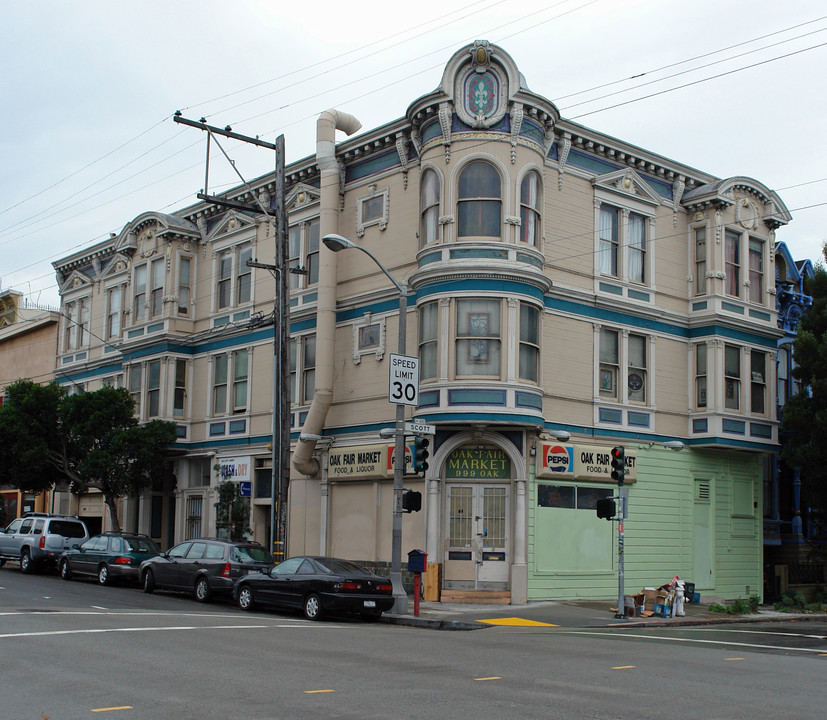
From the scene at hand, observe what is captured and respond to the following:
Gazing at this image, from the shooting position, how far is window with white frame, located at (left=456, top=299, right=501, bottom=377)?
24859 millimetres

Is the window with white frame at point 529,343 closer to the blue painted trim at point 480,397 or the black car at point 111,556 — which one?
the blue painted trim at point 480,397

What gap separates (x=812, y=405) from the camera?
29156 millimetres

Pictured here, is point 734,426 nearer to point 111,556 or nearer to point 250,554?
point 250,554

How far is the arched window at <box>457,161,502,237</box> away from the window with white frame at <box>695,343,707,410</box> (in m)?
8.38

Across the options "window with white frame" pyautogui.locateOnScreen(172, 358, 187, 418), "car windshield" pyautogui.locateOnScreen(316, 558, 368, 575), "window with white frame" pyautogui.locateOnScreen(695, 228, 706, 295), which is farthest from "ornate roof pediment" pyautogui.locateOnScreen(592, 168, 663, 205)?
"window with white frame" pyautogui.locateOnScreen(172, 358, 187, 418)

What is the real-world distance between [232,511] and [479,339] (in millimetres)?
11221

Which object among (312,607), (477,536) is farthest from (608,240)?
(312,607)

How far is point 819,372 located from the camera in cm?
2881

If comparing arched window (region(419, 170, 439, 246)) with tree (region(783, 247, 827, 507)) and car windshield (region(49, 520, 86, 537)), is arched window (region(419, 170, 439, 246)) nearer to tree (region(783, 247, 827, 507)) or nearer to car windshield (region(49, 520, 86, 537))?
tree (region(783, 247, 827, 507))

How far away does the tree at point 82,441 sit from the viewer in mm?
32500

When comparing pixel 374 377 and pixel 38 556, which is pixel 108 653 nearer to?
pixel 374 377

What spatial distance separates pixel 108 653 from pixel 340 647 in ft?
11.0

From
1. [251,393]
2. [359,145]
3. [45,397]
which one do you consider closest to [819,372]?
[359,145]

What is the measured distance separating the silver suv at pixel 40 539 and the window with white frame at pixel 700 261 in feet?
67.5
